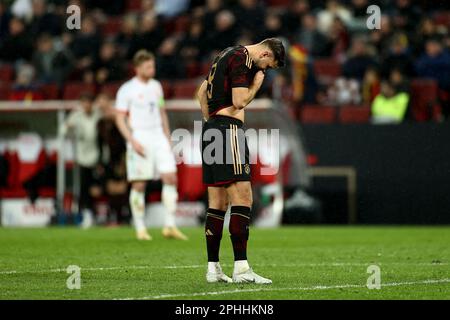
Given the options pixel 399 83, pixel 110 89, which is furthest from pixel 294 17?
pixel 110 89

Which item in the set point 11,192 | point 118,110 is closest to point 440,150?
point 118,110

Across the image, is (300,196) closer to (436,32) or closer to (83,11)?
(436,32)

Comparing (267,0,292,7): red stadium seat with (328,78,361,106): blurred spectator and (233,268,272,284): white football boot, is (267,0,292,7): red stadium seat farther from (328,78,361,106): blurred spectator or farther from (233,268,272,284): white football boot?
(233,268,272,284): white football boot

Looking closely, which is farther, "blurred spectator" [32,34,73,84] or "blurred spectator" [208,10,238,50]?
"blurred spectator" [32,34,73,84]

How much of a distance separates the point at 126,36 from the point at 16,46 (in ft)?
8.98

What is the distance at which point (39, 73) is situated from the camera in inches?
964

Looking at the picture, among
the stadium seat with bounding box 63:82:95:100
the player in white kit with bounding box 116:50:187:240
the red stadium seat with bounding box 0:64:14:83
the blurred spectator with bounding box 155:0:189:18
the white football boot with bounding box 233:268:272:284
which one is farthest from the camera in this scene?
the blurred spectator with bounding box 155:0:189:18

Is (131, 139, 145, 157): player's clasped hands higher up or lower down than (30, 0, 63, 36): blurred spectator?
lower down

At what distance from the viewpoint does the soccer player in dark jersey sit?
9.62m

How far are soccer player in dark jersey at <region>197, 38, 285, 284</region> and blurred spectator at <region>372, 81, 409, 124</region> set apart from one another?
1032cm

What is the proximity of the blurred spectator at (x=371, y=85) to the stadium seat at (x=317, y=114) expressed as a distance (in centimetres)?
80

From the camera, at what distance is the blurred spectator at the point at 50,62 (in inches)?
941

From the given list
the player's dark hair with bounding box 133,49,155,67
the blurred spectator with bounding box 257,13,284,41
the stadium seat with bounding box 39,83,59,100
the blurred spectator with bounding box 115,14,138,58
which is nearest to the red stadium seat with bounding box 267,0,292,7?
the blurred spectator with bounding box 257,13,284,41
